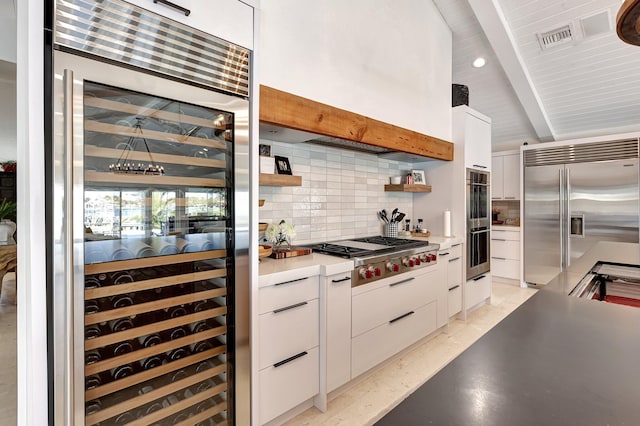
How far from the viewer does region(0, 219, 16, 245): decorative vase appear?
2362 mm

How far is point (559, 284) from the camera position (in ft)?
4.68

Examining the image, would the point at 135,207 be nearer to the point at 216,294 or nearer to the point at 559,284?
the point at 216,294

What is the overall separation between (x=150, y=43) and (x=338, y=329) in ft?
5.89

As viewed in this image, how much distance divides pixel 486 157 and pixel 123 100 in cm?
387

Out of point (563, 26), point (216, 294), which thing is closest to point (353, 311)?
point (216, 294)

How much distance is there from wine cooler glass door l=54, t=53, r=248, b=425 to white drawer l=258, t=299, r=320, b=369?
21cm

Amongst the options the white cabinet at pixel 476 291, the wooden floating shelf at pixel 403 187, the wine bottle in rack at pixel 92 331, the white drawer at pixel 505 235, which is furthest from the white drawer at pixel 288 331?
the white drawer at pixel 505 235

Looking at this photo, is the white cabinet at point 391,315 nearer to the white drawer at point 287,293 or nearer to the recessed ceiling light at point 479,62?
the white drawer at point 287,293

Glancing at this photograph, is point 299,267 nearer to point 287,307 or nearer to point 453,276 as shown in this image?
point 287,307

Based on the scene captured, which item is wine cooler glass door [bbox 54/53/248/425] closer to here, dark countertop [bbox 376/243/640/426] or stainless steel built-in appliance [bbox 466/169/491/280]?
dark countertop [bbox 376/243/640/426]

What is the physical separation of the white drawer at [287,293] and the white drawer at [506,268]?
13.8ft

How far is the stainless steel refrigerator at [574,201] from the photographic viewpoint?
4027mm

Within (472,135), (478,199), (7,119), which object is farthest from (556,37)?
(7,119)

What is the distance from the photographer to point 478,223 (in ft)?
12.2
